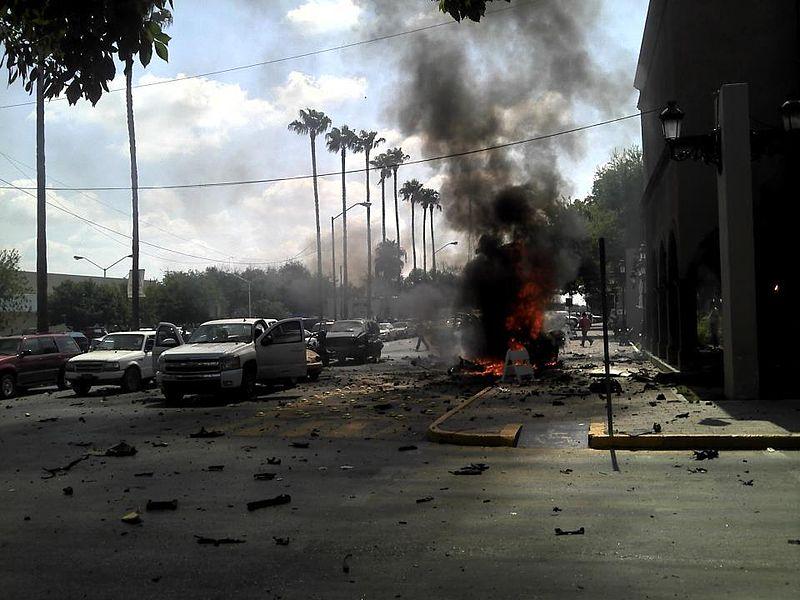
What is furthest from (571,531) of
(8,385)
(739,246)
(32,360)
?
(32,360)

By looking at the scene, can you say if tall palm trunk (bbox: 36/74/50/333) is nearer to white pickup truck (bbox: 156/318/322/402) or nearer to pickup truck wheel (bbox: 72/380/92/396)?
pickup truck wheel (bbox: 72/380/92/396)

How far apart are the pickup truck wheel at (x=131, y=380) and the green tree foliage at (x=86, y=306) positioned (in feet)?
167

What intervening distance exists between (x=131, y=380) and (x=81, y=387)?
1.22 m

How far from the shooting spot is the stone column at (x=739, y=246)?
44.8ft

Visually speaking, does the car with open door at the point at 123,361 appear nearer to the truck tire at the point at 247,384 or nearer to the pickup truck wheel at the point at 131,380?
the pickup truck wheel at the point at 131,380

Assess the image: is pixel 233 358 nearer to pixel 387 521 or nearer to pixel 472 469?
pixel 472 469

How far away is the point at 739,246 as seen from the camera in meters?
13.7

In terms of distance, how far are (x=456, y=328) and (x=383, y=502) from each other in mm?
22540

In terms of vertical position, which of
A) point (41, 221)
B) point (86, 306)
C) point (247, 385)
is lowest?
point (247, 385)

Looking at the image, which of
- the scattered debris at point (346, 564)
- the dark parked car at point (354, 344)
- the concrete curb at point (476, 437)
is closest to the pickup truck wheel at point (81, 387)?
the dark parked car at point (354, 344)

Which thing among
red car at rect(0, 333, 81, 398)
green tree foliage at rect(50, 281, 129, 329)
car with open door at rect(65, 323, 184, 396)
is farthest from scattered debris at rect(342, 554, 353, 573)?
green tree foliage at rect(50, 281, 129, 329)

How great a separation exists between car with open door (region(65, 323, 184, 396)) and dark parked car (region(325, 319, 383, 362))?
944 centimetres

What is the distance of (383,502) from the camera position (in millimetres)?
7199

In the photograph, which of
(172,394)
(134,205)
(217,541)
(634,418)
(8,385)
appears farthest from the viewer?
(134,205)
